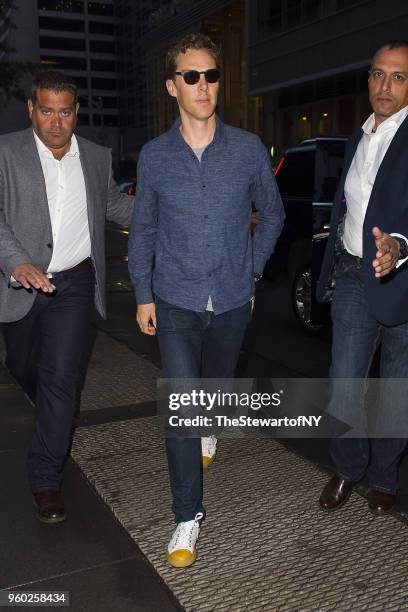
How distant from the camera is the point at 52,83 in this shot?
3352 millimetres

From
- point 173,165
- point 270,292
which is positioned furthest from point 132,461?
point 270,292

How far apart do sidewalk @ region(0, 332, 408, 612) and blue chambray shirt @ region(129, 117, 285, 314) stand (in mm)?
1131

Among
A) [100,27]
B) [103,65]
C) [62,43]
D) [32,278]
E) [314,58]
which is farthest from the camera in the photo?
[100,27]

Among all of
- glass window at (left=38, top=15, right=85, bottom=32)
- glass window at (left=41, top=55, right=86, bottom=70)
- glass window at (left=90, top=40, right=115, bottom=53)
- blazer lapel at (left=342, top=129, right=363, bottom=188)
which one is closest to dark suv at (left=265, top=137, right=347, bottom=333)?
blazer lapel at (left=342, top=129, right=363, bottom=188)

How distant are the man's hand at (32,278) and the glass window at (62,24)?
110 meters

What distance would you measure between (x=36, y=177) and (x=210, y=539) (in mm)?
2008

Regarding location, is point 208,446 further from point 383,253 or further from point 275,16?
point 275,16

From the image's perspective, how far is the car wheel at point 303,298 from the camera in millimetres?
7344

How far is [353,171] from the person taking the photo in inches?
131

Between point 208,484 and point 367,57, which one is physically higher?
point 367,57

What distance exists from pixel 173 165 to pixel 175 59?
475 millimetres

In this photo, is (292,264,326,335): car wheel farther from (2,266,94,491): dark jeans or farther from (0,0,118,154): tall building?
(0,0,118,154): tall building

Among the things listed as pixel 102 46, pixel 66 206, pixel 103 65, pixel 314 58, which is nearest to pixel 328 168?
pixel 66 206

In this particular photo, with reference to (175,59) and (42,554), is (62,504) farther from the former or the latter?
(175,59)
